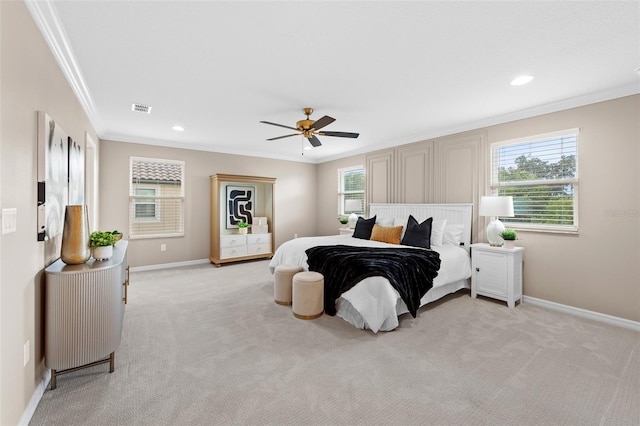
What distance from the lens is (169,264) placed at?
5609mm

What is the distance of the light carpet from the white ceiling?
2473 millimetres

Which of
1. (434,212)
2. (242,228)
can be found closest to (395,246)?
(434,212)

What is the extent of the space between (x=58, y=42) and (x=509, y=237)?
4.78m

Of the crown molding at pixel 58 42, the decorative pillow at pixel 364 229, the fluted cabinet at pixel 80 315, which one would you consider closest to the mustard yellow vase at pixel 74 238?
the fluted cabinet at pixel 80 315

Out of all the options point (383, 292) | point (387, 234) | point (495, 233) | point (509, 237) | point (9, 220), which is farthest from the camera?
point (387, 234)

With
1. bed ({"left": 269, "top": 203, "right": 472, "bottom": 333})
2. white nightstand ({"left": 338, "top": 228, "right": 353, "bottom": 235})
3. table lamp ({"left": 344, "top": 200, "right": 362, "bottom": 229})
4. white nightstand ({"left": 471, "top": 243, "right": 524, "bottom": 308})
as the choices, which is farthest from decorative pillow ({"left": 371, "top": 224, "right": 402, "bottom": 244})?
table lamp ({"left": 344, "top": 200, "right": 362, "bottom": 229})

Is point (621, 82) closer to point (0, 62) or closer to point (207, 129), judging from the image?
point (0, 62)

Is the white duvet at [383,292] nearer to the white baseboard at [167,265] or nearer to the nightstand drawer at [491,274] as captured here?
the nightstand drawer at [491,274]

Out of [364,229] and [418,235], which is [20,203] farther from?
[364,229]

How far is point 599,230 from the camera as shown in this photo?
10.6 ft

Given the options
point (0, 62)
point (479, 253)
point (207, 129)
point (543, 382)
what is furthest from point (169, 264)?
point (543, 382)

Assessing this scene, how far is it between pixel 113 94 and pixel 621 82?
5.39m

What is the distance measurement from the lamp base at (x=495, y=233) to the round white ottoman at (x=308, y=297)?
2383 mm

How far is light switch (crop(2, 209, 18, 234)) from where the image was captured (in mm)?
1421
